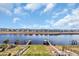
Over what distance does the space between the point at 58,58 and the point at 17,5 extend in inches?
40.4

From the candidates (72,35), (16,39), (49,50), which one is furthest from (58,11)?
(16,39)

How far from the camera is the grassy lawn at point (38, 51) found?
2436 mm

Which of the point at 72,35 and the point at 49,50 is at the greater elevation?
the point at 72,35

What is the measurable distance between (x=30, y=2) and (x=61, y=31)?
2.15 ft

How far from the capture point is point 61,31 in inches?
97.4

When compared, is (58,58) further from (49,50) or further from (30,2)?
(30,2)

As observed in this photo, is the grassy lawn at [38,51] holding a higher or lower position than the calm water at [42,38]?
lower

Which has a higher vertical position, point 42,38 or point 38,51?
point 42,38

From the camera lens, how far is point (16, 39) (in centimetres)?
249

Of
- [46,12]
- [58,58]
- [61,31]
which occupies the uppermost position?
[46,12]

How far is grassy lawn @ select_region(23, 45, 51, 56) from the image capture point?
2.44 metres

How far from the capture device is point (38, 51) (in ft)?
8.00

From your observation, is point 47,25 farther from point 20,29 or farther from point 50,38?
point 20,29

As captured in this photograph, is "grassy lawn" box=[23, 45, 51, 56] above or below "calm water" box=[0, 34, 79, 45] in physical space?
below
